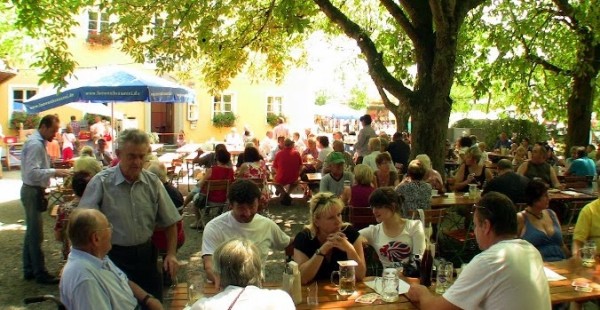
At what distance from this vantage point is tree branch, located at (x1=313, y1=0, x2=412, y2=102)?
8.70m

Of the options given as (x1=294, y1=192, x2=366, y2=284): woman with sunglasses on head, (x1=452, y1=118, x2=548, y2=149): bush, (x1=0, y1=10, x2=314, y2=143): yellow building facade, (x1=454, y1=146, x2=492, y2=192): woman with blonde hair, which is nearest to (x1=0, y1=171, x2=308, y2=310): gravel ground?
(x1=294, y1=192, x2=366, y2=284): woman with sunglasses on head

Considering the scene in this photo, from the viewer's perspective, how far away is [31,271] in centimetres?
593

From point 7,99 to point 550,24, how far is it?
1848cm

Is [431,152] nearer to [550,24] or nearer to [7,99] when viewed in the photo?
[550,24]

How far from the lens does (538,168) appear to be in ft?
26.6

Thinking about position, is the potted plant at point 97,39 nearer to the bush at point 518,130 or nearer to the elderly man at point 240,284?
the bush at point 518,130

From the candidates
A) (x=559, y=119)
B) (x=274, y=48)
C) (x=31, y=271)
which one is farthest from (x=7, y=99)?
(x=559, y=119)

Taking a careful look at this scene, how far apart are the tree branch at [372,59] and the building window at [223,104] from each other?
1592 cm

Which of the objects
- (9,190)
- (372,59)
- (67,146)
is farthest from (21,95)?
(372,59)

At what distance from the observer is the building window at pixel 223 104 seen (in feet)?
80.8

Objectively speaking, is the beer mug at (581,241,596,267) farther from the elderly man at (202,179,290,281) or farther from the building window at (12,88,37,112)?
the building window at (12,88,37,112)

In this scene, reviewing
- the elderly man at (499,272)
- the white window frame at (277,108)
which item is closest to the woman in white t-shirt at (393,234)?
the elderly man at (499,272)

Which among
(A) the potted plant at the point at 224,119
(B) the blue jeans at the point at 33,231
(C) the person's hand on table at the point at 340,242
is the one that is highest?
(A) the potted plant at the point at 224,119

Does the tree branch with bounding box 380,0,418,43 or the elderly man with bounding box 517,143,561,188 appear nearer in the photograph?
the elderly man with bounding box 517,143,561,188
